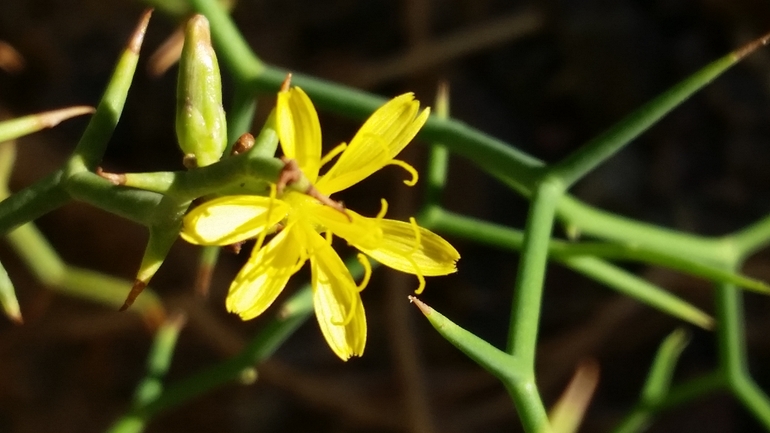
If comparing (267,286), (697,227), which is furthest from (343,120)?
(267,286)

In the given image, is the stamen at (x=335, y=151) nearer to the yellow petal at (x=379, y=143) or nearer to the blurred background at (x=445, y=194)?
the yellow petal at (x=379, y=143)

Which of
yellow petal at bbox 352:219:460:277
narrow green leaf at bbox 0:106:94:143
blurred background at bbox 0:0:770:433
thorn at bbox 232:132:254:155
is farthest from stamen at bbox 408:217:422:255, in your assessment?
blurred background at bbox 0:0:770:433

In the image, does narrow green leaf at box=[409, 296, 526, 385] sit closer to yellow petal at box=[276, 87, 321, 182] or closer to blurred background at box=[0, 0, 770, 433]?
yellow petal at box=[276, 87, 321, 182]

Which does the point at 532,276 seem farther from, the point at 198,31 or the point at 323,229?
the point at 198,31

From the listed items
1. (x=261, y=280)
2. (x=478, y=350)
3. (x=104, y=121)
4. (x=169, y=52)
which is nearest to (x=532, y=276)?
(x=478, y=350)

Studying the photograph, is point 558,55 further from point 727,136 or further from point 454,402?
point 454,402

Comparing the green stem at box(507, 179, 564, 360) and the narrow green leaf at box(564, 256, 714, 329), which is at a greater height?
the narrow green leaf at box(564, 256, 714, 329)
